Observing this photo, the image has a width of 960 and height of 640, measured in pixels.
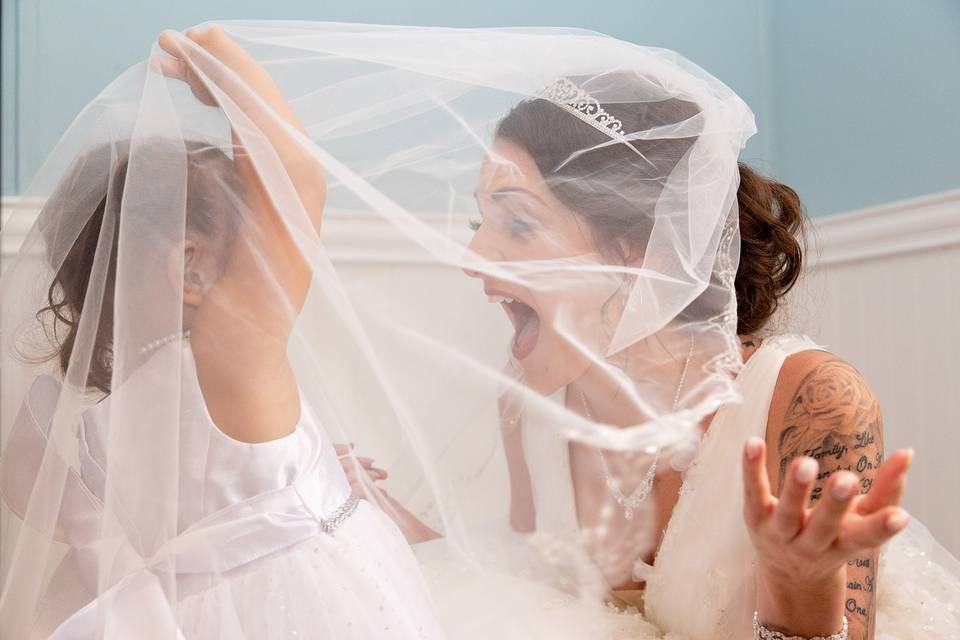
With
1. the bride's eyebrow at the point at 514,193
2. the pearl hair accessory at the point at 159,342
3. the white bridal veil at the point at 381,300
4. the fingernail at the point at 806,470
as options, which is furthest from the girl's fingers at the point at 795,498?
the pearl hair accessory at the point at 159,342

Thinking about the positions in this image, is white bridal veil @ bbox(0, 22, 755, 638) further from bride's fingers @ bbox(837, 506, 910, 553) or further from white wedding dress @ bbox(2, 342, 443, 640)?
bride's fingers @ bbox(837, 506, 910, 553)

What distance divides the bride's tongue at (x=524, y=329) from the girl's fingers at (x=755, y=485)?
0.78 feet

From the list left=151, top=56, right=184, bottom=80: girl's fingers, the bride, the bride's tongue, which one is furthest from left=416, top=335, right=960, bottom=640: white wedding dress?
left=151, top=56, right=184, bottom=80: girl's fingers

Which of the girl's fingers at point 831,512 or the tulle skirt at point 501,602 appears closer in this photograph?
the girl's fingers at point 831,512

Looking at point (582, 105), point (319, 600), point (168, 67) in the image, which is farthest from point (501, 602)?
point (168, 67)

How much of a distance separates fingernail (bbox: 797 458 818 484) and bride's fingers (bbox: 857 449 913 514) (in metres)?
0.05

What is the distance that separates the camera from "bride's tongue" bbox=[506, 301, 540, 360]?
0.81 meters

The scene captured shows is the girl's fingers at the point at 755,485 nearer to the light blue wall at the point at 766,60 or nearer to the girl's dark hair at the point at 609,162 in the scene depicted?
the girl's dark hair at the point at 609,162

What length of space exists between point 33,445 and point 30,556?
0.35 feet

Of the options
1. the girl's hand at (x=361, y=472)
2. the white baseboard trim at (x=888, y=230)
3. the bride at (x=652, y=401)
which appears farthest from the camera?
the white baseboard trim at (x=888, y=230)

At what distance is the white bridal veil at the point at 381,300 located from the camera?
764 mm

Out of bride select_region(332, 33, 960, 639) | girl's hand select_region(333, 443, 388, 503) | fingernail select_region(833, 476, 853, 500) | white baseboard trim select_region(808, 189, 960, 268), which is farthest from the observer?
white baseboard trim select_region(808, 189, 960, 268)

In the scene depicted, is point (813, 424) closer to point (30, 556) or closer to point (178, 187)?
point (178, 187)

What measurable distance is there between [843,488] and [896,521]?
1.7 inches
